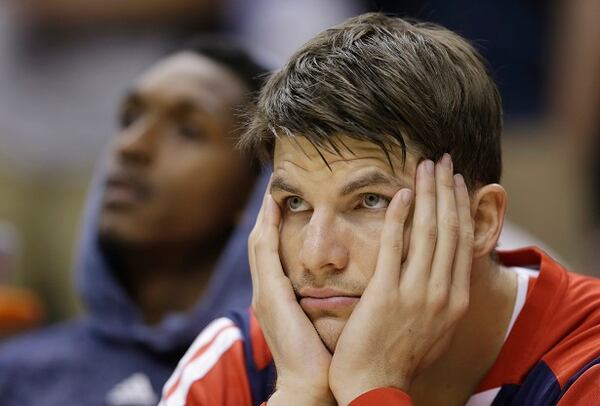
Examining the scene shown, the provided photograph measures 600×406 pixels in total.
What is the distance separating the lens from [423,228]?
5.48 ft

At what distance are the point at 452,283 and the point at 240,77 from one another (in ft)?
4.46

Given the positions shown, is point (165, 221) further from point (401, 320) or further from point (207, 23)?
point (207, 23)

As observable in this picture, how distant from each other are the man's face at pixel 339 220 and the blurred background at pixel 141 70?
4.49ft

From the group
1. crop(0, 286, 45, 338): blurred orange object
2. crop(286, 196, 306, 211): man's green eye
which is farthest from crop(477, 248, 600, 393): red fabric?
crop(0, 286, 45, 338): blurred orange object

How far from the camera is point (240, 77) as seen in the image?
9.48ft

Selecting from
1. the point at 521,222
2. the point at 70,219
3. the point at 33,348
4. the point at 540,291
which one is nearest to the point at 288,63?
the point at 540,291

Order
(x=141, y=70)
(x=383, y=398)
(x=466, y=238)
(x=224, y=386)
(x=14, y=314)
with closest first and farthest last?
(x=383, y=398) → (x=466, y=238) → (x=224, y=386) → (x=14, y=314) → (x=141, y=70)

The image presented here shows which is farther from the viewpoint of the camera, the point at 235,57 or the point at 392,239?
the point at 235,57

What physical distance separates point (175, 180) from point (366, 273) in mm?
1136

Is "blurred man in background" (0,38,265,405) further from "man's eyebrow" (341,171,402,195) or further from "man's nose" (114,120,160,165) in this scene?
"man's eyebrow" (341,171,402,195)

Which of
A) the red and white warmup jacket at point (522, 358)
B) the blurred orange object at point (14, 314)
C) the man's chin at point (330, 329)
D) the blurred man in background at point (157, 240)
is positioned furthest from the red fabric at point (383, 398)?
the blurred orange object at point (14, 314)

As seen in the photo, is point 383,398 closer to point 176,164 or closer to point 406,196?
point 406,196

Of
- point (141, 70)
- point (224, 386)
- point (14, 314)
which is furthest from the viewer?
point (141, 70)

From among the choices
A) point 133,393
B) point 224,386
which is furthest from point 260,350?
point 133,393
